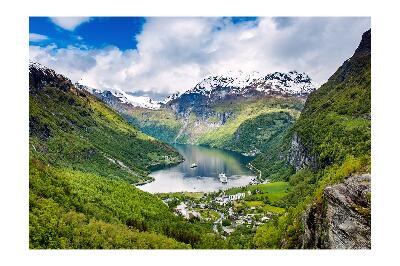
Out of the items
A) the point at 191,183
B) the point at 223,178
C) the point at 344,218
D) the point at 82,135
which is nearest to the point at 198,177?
the point at 223,178

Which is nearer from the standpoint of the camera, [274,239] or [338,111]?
[274,239]

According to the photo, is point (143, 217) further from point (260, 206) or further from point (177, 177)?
point (177, 177)

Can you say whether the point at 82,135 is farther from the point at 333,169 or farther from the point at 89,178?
the point at 333,169

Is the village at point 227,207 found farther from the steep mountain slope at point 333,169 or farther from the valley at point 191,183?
the steep mountain slope at point 333,169

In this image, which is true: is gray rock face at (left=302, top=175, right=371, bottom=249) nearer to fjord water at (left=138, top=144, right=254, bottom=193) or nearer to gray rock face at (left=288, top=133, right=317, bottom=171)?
gray rock face at (left=288, top=133, right=317, bottom=171)

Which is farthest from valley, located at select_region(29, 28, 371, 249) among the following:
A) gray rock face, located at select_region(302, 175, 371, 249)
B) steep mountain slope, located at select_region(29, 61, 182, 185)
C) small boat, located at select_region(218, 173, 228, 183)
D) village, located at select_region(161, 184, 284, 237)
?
small boat, located at select_region(218, 173, 228, 183)

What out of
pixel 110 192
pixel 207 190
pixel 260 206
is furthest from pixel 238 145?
pixel 110 192
